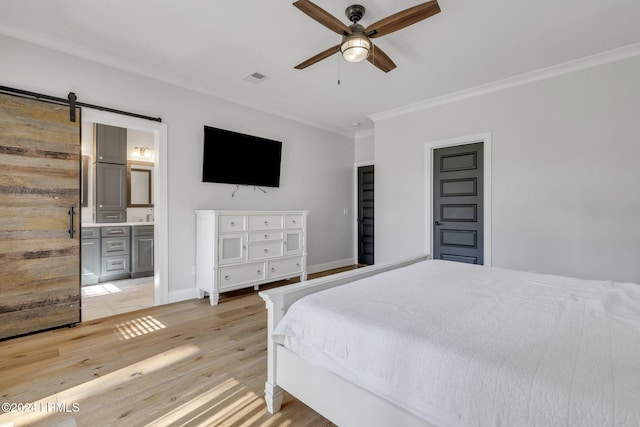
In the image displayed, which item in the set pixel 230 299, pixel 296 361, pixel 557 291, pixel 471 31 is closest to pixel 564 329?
pixel 557 291

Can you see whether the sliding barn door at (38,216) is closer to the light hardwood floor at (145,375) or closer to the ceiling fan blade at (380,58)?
the light hardwood floor at (145,375)

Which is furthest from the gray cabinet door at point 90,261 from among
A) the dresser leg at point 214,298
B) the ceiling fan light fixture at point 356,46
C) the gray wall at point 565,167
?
the gray wall at point 565,167

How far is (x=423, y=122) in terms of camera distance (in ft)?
14.1

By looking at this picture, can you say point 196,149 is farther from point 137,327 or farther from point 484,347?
point 484,347

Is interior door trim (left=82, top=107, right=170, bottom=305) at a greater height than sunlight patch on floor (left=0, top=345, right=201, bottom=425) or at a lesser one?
greater

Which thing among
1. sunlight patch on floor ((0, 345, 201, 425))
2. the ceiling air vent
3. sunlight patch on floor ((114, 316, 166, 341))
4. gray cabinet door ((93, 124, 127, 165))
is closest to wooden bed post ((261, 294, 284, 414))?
sunlight patch on floor ((0, 345, 201, 425))

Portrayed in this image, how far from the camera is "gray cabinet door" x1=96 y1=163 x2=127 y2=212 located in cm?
459

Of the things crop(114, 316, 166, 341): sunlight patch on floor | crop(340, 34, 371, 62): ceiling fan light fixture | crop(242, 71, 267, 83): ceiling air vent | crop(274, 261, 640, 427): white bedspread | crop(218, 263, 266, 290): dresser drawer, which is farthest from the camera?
crop(218, 263, 266, 290): dresser drawer

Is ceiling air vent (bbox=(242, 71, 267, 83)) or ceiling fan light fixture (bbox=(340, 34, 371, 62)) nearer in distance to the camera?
ceiling fan light fixture (bbox=(340, 34, 371, 62))

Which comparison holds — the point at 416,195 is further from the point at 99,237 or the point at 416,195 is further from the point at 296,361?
the point at 99,237

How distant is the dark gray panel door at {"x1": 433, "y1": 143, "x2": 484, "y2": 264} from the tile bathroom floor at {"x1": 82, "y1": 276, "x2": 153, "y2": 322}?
3745mm

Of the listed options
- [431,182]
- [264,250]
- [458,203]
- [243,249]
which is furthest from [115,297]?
[458,203]

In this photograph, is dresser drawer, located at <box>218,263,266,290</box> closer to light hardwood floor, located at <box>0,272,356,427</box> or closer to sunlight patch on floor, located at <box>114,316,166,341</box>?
light hardwood floor, located at <box>0,272,356,427</box>

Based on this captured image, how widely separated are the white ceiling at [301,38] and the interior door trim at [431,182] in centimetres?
65
